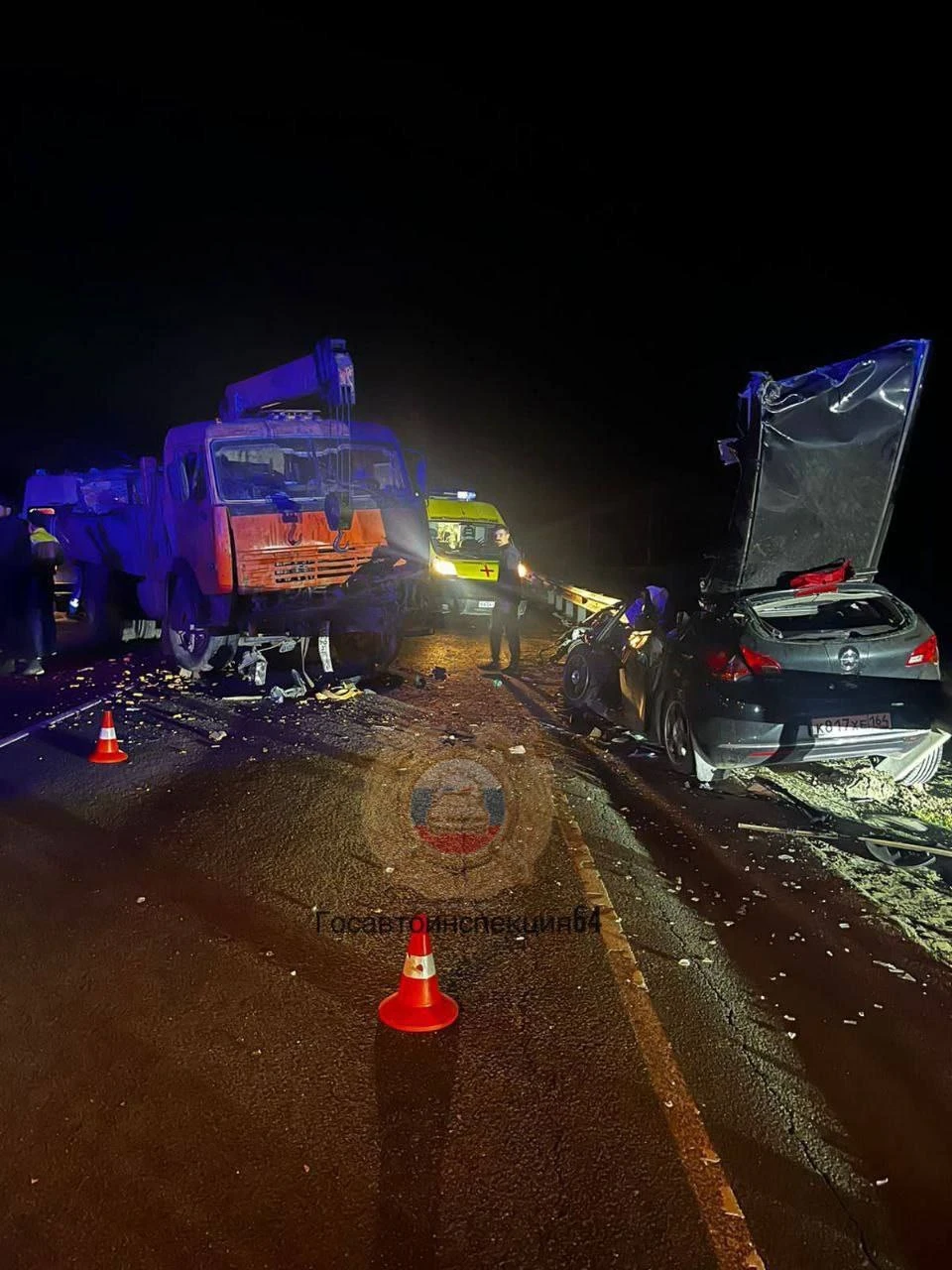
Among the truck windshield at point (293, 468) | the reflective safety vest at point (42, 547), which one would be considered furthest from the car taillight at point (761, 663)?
the reflective safety vest at point (42, 547)

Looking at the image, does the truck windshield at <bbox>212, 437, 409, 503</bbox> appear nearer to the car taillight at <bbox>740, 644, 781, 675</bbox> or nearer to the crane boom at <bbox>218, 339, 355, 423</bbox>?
the crane boom at <bbox>218, 339, 355, 423</bbox>

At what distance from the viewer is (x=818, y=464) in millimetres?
7180

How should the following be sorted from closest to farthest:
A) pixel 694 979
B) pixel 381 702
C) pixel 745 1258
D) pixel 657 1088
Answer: pixel 745 1258 < pixel 657 1088 < pixel 694 979 < pixel 381 702

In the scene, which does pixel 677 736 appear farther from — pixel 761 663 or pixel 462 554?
pixel 462 554

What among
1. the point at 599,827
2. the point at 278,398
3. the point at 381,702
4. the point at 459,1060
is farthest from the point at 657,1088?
the point at 278,398

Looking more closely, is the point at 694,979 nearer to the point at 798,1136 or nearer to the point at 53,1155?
the point at 798,1136

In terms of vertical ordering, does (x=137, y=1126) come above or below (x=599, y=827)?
above

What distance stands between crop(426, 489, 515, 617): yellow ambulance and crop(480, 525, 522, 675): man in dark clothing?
9.40 ft

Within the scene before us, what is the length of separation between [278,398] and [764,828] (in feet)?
26.3

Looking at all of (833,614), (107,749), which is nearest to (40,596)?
(107,749)

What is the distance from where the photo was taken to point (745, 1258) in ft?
8.16

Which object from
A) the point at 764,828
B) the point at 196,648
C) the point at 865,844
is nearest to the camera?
the point at 865,844

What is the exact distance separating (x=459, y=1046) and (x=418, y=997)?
25 centimetres

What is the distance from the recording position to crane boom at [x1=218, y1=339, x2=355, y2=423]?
979 cm
